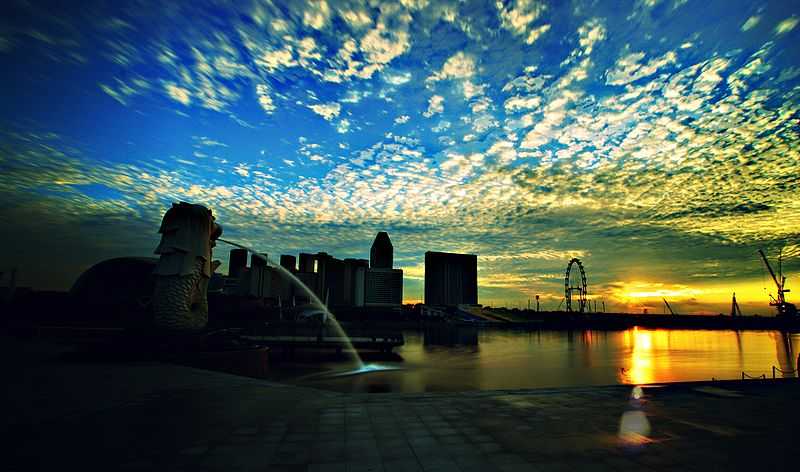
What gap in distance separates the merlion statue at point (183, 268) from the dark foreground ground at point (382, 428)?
16796mm

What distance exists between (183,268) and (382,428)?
30914mm

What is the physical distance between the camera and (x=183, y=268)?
35.5 metres

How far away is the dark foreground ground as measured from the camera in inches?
352

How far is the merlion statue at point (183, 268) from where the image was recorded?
113ft

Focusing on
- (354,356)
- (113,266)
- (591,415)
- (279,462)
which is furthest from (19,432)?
(113,266)

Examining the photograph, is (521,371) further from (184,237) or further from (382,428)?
(382,428)

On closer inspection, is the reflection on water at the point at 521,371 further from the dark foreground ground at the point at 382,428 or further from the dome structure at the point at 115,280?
the dome structure at the point at 115,280

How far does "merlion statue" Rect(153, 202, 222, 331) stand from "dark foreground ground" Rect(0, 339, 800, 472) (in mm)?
16796

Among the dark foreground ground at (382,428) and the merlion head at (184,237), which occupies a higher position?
the merlion head at (184,237)

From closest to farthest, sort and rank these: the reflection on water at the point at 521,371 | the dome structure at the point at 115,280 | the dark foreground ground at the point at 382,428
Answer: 1. the dark foreground ground at the point at 382,428
2. the reflection on water at the point at 521,371
3. the dome structure at the point at 115,280

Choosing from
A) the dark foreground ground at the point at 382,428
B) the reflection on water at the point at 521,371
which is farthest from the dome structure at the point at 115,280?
the dark foreground ground at the point at 382,428

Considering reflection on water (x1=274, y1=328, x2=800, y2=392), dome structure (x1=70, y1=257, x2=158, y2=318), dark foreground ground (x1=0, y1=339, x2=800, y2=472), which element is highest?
dome structure (x1=70, y1=257, x2=158, y2=318)

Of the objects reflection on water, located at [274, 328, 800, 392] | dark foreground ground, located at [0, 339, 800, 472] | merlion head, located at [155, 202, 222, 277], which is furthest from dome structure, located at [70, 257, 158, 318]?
dark foreground ground, located at [0, 339, 800, 472]

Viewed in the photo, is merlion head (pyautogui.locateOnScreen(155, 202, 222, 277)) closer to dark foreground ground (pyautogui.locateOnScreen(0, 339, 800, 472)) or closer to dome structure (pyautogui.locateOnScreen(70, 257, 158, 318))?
dark foreground ground (pyautogui.locateOnScreen(0, 339, 800, 472))
